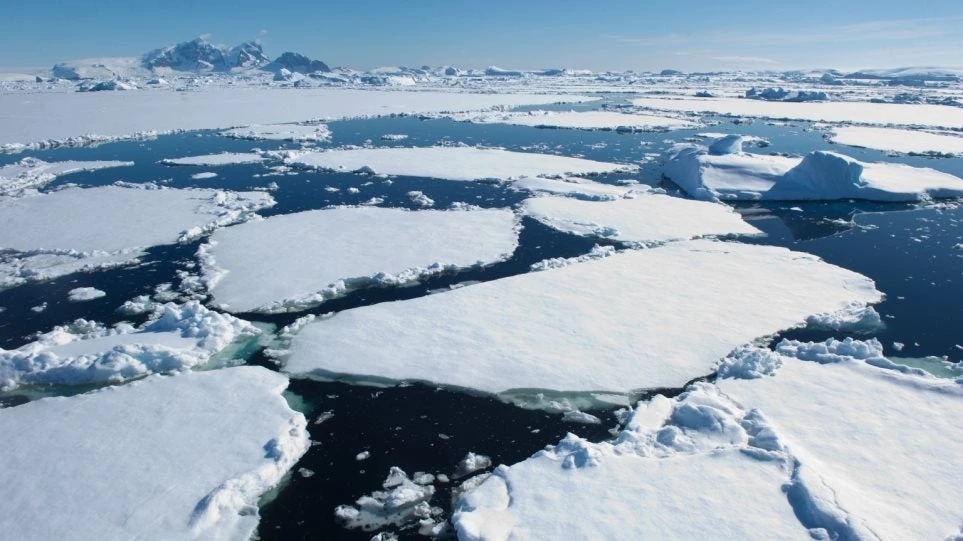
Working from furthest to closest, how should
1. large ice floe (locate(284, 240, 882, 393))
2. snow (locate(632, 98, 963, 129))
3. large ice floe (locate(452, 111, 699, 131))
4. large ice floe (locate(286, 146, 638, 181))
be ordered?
snow (locate(632, 98, 963, 129))
large ice floe (locate(452, 111, 699, 131))
large ice floe (locate(286, 146, 638, 181))
large ice floe (locate(284, 240, 882, 393))

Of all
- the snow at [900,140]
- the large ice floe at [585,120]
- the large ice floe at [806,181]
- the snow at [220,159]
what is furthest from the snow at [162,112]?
the large ice floe at [806,181]

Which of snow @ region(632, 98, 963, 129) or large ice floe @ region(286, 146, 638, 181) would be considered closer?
large ice floe @ region(286, 146, 638, 181)

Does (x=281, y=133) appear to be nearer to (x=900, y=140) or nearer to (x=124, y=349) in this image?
(x=124, y=349)

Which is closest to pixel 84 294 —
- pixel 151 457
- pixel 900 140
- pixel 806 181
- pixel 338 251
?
pixel 338 251

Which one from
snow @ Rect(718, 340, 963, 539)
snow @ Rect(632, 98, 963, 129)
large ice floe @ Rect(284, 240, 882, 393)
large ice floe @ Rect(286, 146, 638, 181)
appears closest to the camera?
snow @ Rect(718, 340, 963, 539)

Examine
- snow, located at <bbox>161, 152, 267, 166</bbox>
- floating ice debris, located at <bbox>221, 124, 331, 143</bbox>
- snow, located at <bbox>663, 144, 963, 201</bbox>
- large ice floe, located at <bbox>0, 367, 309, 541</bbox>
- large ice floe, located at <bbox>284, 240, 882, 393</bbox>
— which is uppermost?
floating ice debris, located at <bbox>221, 124, 331, 143</bbox>

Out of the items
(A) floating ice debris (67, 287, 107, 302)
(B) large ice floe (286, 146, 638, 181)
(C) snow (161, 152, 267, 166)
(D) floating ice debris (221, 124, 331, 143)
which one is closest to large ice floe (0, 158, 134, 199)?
(C) snow (161, 152, 267, 166)

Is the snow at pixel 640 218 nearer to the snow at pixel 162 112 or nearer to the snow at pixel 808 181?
the snow at pixel 808 181

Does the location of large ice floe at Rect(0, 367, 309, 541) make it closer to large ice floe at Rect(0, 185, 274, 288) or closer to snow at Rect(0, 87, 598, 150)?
large ice floe at Rect(0, 185, 274, 288)
